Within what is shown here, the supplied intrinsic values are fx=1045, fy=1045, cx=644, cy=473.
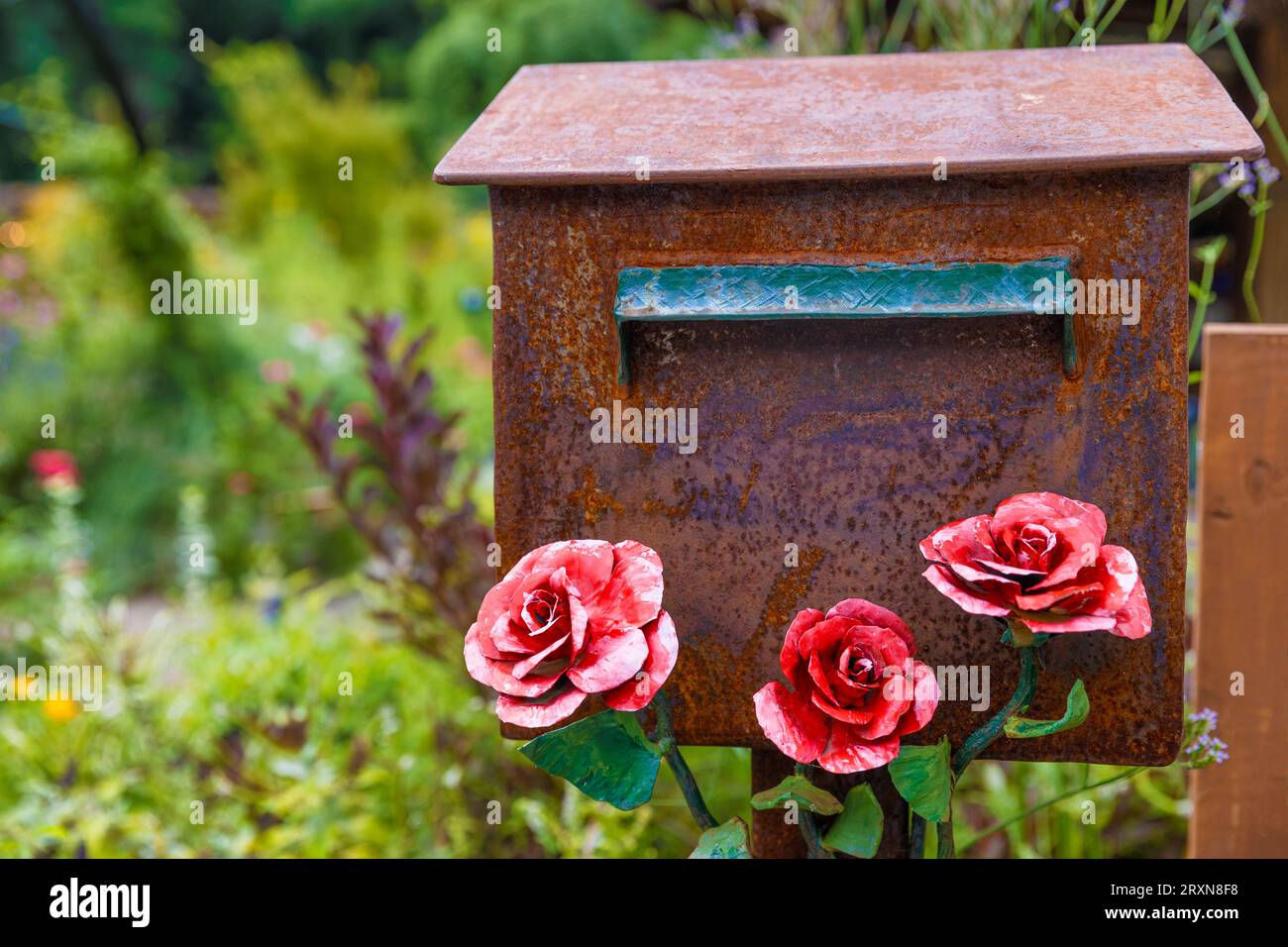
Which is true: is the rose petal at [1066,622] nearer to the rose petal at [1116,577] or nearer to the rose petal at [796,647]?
the rose petal at [1116,577]

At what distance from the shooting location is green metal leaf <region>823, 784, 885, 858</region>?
3.40ft

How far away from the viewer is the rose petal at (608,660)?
92cm

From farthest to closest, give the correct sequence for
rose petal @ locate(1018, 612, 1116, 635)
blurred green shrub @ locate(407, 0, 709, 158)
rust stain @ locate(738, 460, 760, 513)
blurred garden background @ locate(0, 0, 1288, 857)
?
blurred green shrub @ locate(407, 0, 709, 158), blurred garden background @ locate(0, 0, 1288, 857), rust stain @ locate(738, 460, 760, 513), rose petal @ locate(1018, 612, 1116, 635)

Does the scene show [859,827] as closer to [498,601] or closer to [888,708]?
[888,708]

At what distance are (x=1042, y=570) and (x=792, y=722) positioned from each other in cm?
26

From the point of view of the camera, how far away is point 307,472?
14.1 ft

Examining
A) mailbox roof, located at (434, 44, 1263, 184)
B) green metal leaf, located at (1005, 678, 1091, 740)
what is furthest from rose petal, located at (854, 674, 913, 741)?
mailbox roof, located at (434, 44, 1263, 184)

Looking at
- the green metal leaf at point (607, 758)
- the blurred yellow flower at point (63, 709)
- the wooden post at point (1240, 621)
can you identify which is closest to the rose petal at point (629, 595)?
the green metal leaf at point (607, 758)

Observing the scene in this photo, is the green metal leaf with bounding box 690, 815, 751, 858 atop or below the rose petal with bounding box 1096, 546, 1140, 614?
below

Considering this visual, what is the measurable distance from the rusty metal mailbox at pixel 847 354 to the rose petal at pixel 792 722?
138mm

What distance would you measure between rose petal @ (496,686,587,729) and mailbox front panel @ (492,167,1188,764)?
0.74ft

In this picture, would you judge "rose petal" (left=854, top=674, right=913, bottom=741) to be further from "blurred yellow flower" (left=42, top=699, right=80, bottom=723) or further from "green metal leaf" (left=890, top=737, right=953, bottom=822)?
"blurred yellow flower" (left=42, top=699, right=80, bottom=723)
